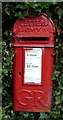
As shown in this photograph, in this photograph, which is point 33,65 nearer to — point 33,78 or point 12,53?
point 33,78

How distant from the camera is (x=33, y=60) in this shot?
303cm

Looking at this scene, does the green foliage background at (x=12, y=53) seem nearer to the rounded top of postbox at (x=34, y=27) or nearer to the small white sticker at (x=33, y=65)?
the rounded top of postbox at (x=34, y=27)

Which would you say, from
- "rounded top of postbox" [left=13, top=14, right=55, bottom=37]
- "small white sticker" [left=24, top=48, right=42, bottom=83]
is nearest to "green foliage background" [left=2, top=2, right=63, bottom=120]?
"rounded top of postbox" [left=13, top=14, right=55, bottom=37]

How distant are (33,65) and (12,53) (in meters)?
0.32

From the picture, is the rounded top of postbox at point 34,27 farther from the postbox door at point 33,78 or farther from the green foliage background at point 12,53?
the postbox door at point 33,78

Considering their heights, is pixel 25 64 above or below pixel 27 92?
above

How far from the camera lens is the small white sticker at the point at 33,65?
3.02 metres

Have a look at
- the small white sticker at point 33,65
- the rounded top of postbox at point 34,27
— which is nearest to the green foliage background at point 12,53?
the rounded top of postbox at point 34,27

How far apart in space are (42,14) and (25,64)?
699 mm

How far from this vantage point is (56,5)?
3.01 m

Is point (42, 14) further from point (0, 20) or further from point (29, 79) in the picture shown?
point (29, 79)

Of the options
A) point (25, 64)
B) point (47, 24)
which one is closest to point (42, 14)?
point (47, 24)

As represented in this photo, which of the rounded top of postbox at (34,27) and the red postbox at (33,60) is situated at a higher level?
the rounded top of postbox at (34,27)

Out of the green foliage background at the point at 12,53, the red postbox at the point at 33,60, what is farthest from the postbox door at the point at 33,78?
the green foliage background at the point at 12,53
